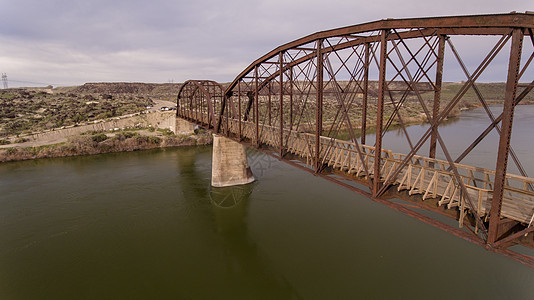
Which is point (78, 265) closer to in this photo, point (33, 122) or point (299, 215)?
point (299, 215)

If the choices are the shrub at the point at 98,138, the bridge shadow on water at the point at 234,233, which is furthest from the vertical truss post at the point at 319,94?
the shrub at the point at 98,138

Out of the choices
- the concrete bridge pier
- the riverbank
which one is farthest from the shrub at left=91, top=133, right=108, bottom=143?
the concrete bridge pier

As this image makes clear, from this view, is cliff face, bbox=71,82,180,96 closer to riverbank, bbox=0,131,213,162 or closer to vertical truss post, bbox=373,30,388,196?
riverbank, bbox=0,131,213,162

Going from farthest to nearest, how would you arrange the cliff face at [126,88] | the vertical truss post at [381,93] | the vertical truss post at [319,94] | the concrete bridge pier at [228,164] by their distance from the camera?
the cliff face at [126,88], the concrete bridge pier at [228,164], the vertical truss post at [319,94], the vertical truss post at [381,93]

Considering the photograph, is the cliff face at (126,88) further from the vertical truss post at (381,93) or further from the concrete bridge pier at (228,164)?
the vertical truss post at (381,93)

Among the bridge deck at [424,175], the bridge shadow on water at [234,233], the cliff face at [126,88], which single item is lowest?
the bridge shadow on water at [234,233]

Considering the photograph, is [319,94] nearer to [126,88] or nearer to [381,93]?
[381,93]

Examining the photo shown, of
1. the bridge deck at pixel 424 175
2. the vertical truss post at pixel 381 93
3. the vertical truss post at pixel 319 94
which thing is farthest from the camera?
the vertical truss post at pixel 319 94

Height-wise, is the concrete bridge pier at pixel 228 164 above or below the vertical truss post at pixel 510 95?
below
